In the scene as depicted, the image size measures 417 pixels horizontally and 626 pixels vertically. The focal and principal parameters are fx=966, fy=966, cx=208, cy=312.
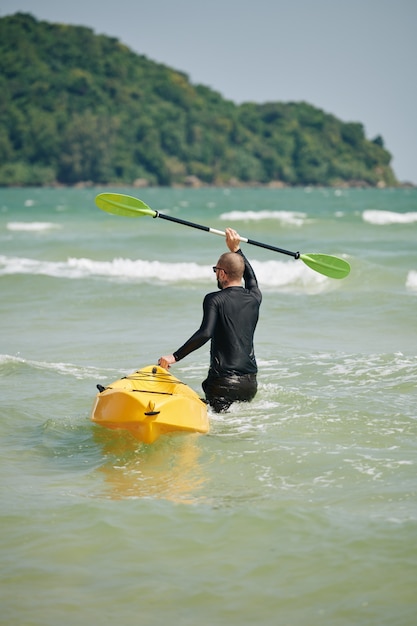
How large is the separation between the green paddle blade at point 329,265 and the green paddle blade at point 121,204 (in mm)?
1494

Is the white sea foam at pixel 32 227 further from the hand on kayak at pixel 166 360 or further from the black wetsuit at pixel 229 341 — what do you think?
the hand on kayak at pixel 166 360

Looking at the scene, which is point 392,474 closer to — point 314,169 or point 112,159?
point 112,159

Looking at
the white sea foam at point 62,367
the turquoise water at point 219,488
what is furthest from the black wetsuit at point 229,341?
the white sea foam at point 62,367

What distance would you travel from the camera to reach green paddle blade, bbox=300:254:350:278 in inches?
320

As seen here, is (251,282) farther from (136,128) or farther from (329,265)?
(136,128)

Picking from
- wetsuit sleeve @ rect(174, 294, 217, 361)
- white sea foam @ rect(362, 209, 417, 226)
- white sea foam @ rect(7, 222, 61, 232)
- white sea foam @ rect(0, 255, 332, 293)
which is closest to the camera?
wetsuit sleeve @ rect(174, 294, 217, 361)

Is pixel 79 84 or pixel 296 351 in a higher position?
pixel 79 84

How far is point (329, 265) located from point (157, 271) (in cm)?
1064

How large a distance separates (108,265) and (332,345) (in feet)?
33.3

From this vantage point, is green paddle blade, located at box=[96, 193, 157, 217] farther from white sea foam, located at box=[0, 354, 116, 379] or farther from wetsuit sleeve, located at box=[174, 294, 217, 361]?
wetsuit sleeve, located at box=[174, 294, 217, 361]

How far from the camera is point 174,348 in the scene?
33.0 ft

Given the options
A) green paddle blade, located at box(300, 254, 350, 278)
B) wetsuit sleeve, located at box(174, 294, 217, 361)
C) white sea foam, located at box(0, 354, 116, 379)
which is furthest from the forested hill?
wetsuit sleeve, located at box(174, 294, 217, 361)

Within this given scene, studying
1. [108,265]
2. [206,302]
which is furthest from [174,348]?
[108,265]

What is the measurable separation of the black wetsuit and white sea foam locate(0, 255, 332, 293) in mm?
8811
